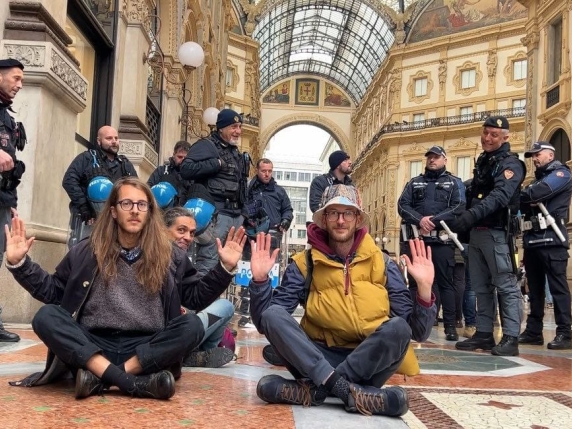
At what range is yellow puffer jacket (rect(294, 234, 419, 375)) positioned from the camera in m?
2.86

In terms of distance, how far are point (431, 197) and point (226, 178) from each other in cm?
238

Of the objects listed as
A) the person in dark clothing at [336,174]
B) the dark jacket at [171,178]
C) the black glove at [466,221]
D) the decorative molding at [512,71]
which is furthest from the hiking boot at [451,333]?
the decorative molding at [512,71]

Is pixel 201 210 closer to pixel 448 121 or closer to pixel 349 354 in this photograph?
pixel 349 354

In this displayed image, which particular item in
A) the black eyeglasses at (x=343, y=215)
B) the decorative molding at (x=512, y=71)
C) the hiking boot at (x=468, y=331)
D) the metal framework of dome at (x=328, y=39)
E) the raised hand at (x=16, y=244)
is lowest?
the hiking boot at (x=468, y=331)

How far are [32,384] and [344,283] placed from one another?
150 cm

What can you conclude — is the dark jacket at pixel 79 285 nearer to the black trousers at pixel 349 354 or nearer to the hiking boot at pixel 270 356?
the black trousers at pixel 349 354

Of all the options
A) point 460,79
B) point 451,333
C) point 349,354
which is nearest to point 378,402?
point 349,354

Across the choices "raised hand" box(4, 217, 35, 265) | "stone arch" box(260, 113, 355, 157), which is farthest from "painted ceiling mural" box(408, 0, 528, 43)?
"raised hand" box(4, 217, 35, 265)

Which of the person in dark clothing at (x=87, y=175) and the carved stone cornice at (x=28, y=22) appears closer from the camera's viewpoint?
the person in dark clothing at (x=87, y=175)

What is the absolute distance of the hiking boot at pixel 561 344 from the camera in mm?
5891

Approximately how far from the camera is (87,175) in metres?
5.37

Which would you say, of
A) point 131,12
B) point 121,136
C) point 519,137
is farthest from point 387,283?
point 519,137

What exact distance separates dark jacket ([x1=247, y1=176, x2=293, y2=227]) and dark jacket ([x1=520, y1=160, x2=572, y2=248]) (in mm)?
3029

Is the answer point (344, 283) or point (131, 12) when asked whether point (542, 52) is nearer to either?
point (131, 12)
